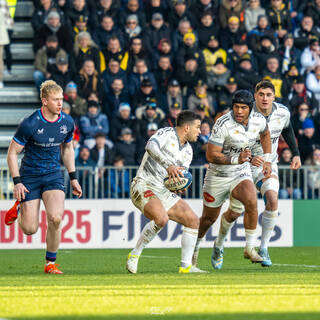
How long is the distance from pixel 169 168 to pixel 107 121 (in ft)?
30.2

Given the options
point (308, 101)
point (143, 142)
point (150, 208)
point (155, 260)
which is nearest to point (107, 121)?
point (143, 142)

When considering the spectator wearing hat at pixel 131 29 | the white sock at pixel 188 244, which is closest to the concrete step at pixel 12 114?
the spectator wearing hat at pixel 131 29

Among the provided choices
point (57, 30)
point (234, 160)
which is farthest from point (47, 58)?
point (234, 160)

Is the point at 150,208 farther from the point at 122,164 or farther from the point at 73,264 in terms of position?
the point at 122,164

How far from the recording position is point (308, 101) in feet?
70.0

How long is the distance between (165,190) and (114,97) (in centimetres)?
920

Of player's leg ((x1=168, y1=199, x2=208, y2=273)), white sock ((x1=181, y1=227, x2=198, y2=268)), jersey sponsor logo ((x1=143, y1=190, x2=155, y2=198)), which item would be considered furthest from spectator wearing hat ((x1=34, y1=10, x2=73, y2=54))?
white sock ((x1=181, y1=227, x2=198, y2=268))

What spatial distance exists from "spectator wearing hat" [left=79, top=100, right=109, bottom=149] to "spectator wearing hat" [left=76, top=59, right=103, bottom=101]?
0.76 m

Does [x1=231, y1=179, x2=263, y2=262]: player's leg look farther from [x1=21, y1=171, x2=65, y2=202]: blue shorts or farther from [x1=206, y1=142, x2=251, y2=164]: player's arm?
[x1=21, y1=171, x2=65, y2=202]: blue shorts

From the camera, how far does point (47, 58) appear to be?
2173 cm

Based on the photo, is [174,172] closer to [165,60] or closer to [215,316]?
[215,316]

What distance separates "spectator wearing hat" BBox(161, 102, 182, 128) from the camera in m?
20.0

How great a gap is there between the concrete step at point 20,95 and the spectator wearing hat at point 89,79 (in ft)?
6.71

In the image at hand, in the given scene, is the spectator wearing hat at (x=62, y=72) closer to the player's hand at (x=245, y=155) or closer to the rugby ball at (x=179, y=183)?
the player's hand at (x=245, y=155)
